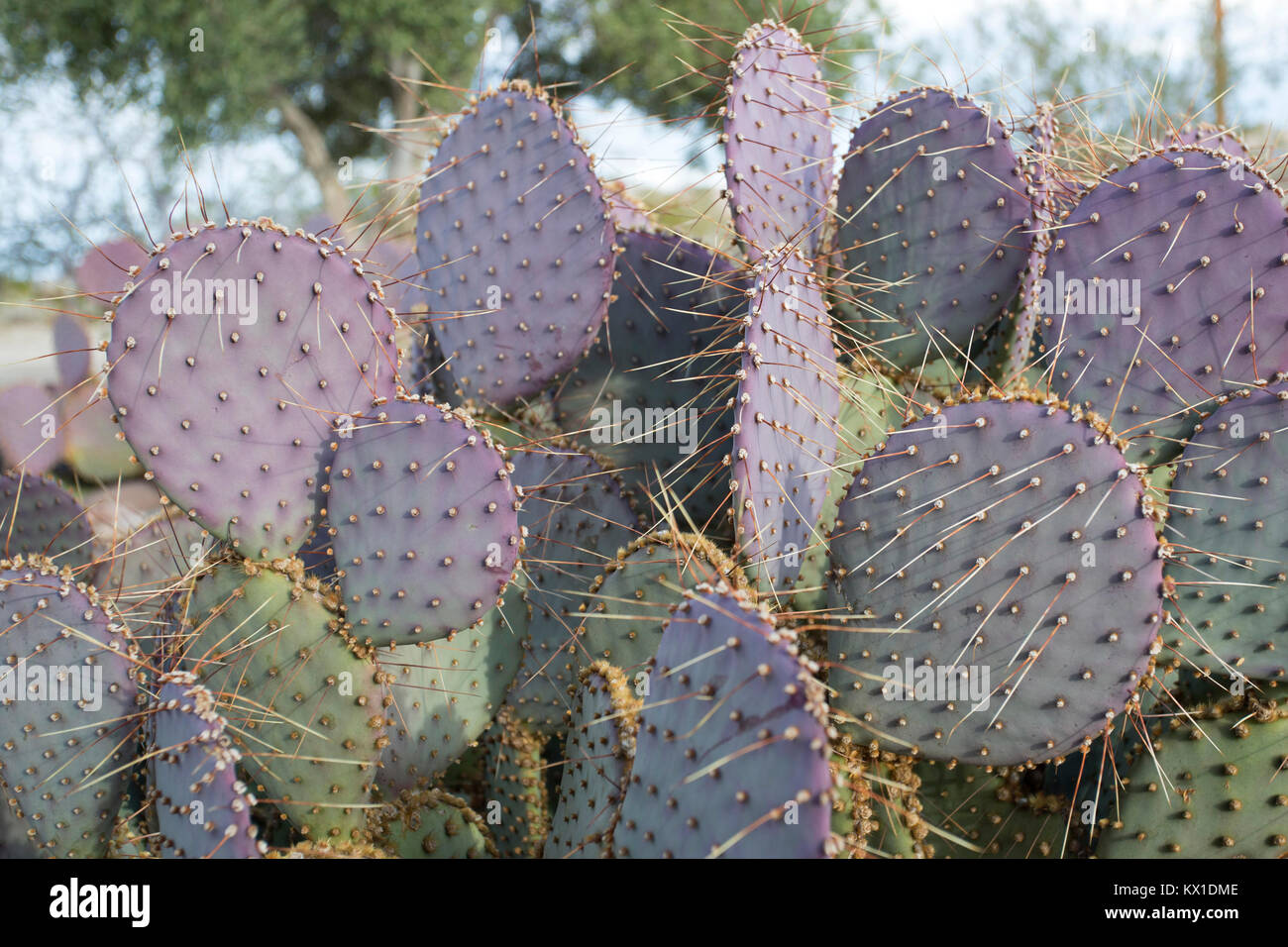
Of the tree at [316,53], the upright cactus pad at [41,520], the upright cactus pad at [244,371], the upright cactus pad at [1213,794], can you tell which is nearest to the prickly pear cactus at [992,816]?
the upright cactus pad at [1213,794]

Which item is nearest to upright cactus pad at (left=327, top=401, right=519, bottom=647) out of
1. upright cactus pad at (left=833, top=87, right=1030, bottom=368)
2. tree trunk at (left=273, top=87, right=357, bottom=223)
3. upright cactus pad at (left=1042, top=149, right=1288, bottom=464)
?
upright cactus pad at (left=833, top=87, right=1030, bottom=368)

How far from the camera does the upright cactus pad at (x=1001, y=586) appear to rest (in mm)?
1396

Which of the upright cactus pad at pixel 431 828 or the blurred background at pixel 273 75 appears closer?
the upright cactus pad at pixel 431 828

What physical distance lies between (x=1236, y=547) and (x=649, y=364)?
4.03 ft

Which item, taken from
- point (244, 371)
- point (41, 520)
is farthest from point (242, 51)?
point (244, 371)

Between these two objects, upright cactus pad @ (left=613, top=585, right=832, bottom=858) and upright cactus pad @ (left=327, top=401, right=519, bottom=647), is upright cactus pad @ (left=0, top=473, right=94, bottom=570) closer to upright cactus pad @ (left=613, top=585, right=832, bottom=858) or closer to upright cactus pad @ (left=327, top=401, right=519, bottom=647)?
upright cactus pad @ (left=327, top=401, right=519, bottom=647)

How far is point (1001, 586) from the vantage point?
1424 mm

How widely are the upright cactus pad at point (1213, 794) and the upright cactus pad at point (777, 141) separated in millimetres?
1095

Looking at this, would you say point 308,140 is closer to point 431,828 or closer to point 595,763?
point 431,828

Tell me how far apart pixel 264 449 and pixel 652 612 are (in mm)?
712

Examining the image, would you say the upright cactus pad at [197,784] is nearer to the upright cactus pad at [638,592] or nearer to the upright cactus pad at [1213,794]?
the upright cactus pad at [638,592]

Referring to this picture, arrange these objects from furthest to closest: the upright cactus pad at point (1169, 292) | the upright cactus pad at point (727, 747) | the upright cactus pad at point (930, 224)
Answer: the upright cactus pad at point (930, 224) → the upright cactus pad at point (1169, 292) → the upright cactus pad at point (727, 747)

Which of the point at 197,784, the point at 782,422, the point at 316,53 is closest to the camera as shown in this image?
the point at 197,784
